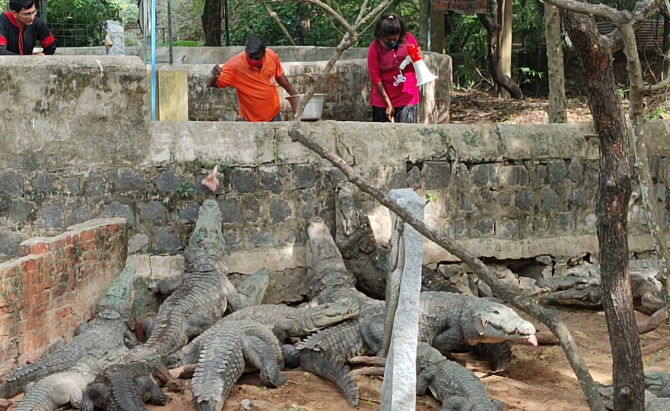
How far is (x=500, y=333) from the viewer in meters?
6.34

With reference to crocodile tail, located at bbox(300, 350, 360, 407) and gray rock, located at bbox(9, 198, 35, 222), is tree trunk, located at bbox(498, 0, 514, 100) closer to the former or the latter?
crocodile tail, located at bbox(300, 350, 360, 407)

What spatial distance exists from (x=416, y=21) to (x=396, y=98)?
32.6 ft

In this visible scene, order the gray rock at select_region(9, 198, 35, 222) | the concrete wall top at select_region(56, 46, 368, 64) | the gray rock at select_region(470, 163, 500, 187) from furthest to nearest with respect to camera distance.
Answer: the concrete wall top at select_region(56, 46, 368, 64), the gray rock at select_region(470, 163, 500, 187), the gray rock at select_region(9, 198, 35, 222)

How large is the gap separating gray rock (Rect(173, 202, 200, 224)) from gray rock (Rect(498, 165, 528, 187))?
8.81ft

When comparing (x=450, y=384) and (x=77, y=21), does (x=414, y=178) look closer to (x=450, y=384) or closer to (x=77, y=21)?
(x=450, y=384)

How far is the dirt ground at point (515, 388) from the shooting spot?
5832 millimetres

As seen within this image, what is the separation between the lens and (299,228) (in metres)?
7.69

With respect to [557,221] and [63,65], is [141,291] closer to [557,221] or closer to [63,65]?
[63,65]

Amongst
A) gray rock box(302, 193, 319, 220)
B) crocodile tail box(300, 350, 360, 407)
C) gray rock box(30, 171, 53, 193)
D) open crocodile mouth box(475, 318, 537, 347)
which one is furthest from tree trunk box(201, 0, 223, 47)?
open crocodile mouth box(475, 318, 537, 347)

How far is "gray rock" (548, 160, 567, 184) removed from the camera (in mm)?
8250

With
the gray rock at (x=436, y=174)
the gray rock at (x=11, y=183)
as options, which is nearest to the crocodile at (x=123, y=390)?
the gray rock at (x=11, y=183)

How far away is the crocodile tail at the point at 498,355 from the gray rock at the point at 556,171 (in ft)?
6.96

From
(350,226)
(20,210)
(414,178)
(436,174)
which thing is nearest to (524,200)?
(436,174)

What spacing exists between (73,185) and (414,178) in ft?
9.17
